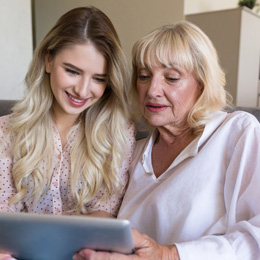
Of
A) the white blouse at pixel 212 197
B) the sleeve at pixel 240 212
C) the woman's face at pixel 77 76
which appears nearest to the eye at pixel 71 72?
the woman's face at pixel 77 76

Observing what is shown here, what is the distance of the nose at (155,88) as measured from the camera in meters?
1.17

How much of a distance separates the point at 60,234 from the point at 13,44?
2.50 m

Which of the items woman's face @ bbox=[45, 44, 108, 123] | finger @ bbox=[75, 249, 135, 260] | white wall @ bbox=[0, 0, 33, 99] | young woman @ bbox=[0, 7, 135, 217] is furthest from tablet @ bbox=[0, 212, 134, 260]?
white wall @ bbox=[0, 0, 33, 99]

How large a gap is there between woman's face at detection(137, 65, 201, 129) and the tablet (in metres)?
0.53

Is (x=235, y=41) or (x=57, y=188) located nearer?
(x=57, y=188)

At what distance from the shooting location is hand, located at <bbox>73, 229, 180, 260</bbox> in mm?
826

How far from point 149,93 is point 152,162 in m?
0.29

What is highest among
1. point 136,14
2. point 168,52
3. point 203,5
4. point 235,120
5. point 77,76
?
point 203,5

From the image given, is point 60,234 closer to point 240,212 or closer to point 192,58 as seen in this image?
point 240,212

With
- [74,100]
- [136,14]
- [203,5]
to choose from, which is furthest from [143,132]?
[203,5]

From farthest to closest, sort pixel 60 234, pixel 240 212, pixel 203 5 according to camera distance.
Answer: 1. pixel 203 5
2. pixel 240 212
3. pixel 60 234

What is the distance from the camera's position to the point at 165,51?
1.15 m

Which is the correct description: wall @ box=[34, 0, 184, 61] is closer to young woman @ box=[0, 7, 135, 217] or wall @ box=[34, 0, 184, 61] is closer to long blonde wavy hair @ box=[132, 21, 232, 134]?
young woman @ box=[0, 7, 135, 217]

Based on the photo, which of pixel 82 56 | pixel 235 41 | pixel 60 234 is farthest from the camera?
pixel 235 41
